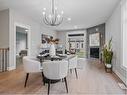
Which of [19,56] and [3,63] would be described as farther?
[19,56]

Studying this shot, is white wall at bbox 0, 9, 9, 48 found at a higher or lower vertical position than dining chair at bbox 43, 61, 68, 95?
higher

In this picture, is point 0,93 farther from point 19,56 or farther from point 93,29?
point 93,29

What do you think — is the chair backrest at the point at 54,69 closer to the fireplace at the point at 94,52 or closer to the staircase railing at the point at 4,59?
the staircase railing at the point at 4,59

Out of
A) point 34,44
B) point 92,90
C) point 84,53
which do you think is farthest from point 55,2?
point 84,53

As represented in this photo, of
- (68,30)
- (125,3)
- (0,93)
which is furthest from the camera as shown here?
(68,30)

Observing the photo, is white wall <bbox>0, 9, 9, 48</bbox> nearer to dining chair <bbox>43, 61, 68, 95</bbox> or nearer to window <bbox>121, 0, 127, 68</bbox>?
dining chair <bbox>43, 61, 68, 95</bbox>

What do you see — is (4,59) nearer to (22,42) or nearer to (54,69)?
(22,42)

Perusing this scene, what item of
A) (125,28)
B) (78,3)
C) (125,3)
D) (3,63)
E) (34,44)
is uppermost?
(78,3)

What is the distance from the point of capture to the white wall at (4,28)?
5141 millimetres

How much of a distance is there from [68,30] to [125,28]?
24.6 feet

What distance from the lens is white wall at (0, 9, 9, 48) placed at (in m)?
5.14

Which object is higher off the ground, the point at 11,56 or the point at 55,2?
the point at 55,2

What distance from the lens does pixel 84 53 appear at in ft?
33.6

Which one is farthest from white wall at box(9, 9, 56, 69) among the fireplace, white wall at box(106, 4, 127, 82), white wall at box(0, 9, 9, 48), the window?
the window
